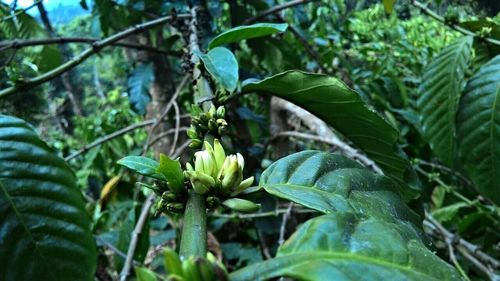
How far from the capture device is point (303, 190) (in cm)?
41

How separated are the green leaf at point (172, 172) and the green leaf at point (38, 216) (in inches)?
6.4

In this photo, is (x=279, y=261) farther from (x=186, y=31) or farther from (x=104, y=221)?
(x=104, y=221)

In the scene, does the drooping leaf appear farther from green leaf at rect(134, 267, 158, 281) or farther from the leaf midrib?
green leaf at rect(134, 267, 158, 281)

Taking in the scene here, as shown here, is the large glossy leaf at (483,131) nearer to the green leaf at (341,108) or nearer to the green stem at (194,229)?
the green leaf at (341,108)

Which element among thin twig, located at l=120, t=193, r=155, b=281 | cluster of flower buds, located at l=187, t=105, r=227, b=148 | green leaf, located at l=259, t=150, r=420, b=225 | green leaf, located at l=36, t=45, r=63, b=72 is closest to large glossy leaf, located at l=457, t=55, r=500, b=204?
green leaf, located at l=259, t=150, r=420, b=225

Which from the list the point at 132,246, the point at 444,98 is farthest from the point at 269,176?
the point at 444,98

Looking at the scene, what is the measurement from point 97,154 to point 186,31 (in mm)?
614

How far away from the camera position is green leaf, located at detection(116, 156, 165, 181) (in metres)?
0.41

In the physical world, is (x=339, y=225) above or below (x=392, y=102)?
above

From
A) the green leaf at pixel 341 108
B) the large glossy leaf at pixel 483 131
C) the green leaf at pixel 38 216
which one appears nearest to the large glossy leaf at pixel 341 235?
the green leaf at pixel 341 108

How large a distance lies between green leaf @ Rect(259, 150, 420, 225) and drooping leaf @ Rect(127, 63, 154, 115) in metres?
0.92

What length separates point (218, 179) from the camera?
400 millimetres

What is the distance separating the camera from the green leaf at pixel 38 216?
0.47 metres

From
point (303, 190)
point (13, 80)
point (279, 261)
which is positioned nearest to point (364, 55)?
point (13, 80)
